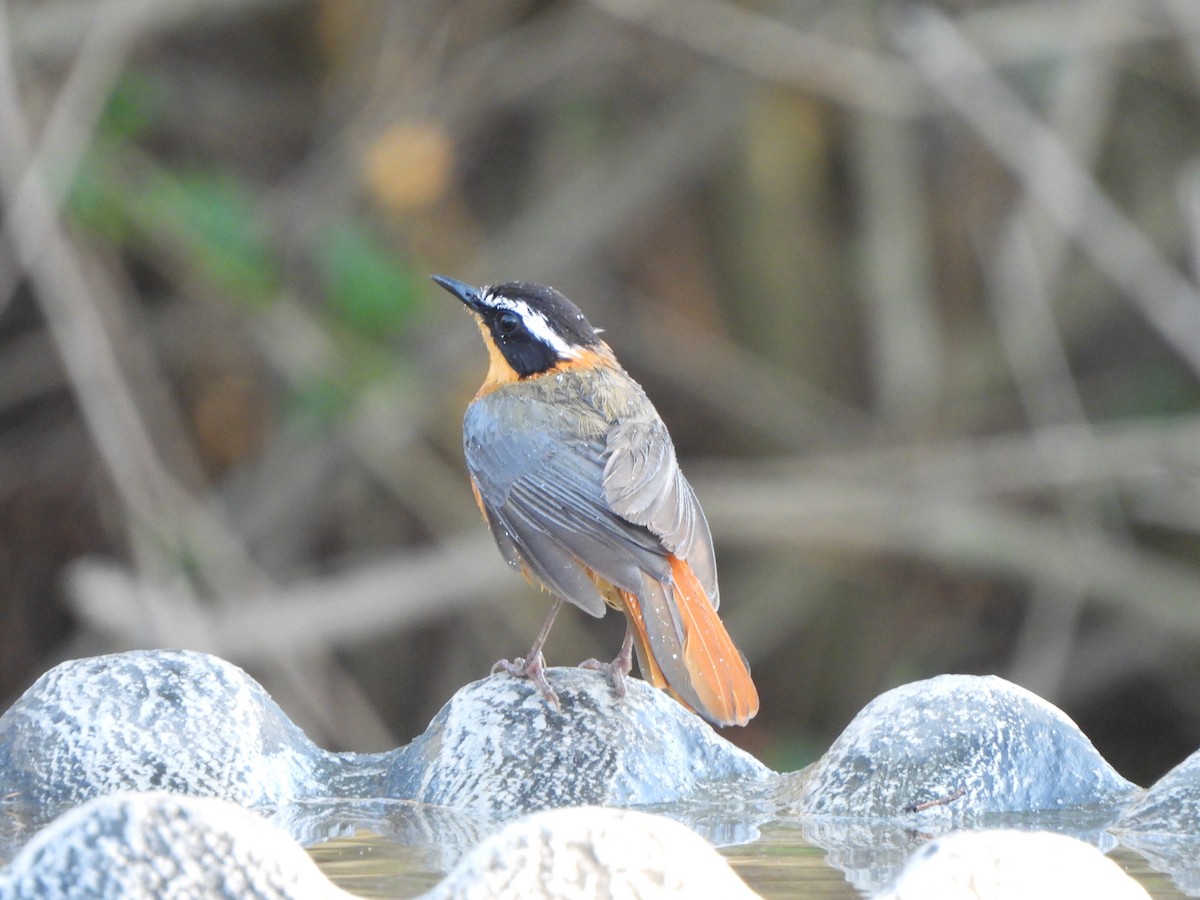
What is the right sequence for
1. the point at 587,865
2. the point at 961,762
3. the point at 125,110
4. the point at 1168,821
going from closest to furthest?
the point at 587,865, the point at 1168,821, the point at 961,762, the point at 125,110

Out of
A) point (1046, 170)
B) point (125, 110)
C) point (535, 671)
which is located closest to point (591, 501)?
point (535, 671)

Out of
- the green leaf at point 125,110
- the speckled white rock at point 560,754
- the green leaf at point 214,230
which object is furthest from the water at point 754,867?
the green leaf at point 125,110

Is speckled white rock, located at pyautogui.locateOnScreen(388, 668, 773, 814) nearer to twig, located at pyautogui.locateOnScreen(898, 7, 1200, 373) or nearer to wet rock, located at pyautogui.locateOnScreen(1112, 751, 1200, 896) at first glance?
wet rock, located at pyautogui.locateOnScreen(1112, 751, 1200, 896)

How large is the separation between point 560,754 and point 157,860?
1.38 m

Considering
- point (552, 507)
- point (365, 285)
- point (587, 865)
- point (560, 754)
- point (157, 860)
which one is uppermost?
point (365, 285)

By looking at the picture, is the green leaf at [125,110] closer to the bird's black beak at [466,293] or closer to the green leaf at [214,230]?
the green leaf at [214,230]

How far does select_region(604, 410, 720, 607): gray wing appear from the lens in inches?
168

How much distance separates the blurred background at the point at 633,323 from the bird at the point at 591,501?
2727mm

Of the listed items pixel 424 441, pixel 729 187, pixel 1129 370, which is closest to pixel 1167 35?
pixel 1129 370

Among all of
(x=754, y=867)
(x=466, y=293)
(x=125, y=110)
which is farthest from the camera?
(x=125, y=110)

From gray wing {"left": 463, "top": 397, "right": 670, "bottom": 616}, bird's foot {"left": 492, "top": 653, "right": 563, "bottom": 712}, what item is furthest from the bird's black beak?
bird's foot {"left": 492, "top": 653, "right": 563, "bottom": 712}

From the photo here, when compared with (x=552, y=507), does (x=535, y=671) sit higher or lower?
lower

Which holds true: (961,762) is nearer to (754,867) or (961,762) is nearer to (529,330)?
(754,867)

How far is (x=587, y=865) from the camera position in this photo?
2465 mm
